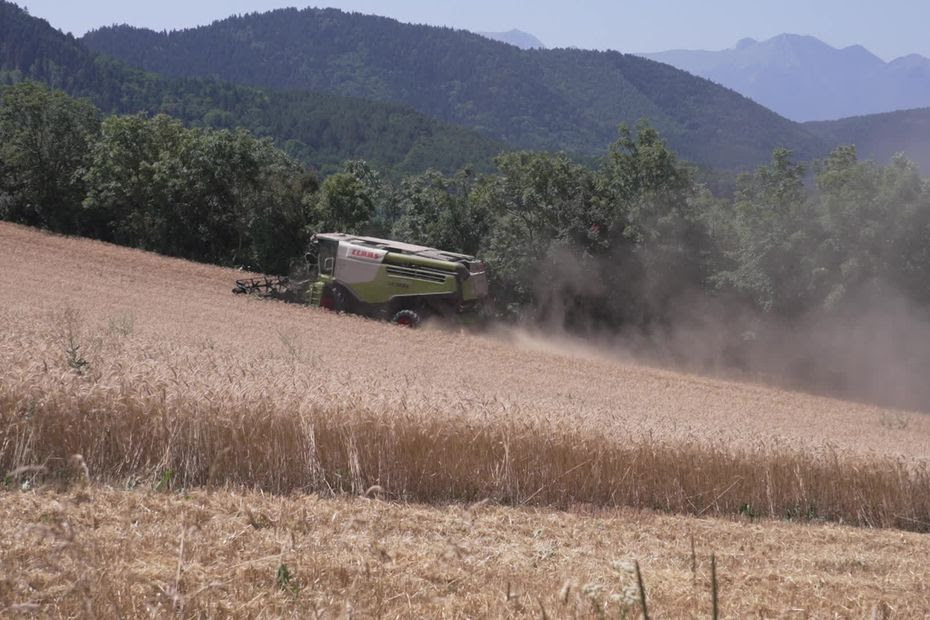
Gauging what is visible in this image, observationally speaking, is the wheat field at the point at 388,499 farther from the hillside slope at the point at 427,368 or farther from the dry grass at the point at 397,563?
the hillside slope at the point at 427,368

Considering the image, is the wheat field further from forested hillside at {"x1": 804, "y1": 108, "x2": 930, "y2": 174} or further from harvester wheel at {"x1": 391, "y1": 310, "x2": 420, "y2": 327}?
forested hillside at {"x1": 804, "y1": 108, "x2": 930, "y2": 174}

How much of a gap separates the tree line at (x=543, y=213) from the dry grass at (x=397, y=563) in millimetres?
16143

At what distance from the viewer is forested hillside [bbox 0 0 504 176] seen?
531 ft

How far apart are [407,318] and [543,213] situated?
10.2 m

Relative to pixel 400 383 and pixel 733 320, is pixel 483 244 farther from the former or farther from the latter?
pixel 400 383

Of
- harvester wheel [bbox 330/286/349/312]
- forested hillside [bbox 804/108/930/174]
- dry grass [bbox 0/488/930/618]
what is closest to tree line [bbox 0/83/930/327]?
harvester wheel [bbox 330/286/349/312]

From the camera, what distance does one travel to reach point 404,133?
17738 centimetres

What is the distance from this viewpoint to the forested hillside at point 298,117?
531 ft

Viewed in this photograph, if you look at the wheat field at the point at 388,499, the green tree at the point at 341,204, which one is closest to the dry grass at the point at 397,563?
the wheat field at the point at 388,499

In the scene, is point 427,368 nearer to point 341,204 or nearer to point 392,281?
point 392,281

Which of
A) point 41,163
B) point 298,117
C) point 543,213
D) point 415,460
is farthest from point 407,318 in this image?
point 298,117

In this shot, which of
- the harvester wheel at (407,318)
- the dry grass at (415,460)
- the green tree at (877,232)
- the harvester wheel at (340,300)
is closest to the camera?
the dry grass at (415,460)

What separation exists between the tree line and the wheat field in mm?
11734

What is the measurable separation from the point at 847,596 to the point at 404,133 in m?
176
